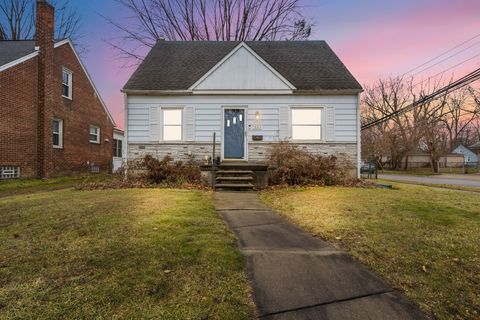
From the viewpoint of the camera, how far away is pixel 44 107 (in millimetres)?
13984

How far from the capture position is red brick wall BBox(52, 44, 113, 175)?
15.2 metres

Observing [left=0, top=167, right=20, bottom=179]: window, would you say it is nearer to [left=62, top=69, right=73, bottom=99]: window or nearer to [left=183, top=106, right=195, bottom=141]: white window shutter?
[left=62, top=69, right=73, bottom=99]: window

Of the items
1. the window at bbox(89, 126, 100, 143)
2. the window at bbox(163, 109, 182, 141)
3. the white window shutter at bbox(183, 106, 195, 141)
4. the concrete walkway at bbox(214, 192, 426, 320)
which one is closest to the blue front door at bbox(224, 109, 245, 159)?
the white window shutter at bbox(183, 106, 195, 141)

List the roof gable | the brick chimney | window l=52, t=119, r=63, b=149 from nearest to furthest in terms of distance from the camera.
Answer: the roof gable
the brick chimney
window l=52, t=119, r=63, b=149

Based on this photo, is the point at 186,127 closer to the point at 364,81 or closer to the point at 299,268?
the point at 299,268

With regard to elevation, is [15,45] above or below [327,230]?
above

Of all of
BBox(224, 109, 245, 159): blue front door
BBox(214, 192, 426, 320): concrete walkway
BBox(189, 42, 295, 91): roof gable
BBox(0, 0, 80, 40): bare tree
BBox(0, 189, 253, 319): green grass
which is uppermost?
BBox(0, 0, 80, 40): bare tree

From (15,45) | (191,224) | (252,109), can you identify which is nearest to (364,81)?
(252,109)

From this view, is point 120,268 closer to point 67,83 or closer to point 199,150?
point 199,150

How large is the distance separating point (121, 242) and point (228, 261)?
5.02 feet

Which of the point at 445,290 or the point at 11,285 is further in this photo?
the point at 445,290

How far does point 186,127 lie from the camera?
1229 cm

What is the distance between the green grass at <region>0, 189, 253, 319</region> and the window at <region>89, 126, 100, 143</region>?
49.8 ft

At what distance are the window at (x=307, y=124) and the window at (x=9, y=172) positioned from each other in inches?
505
